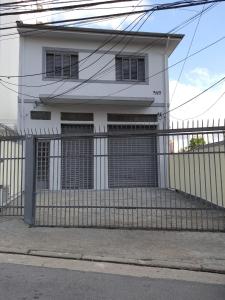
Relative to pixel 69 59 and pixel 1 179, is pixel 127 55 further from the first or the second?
pixel 1 179

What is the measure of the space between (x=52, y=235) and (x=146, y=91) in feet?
39.2

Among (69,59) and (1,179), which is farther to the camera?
(69,59)

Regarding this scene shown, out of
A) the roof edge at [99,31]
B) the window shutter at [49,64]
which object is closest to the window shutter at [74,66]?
the window shutter at [49,64]

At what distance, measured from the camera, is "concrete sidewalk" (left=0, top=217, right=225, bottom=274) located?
286 inches

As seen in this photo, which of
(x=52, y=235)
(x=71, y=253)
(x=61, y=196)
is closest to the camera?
(x=71, y=253)

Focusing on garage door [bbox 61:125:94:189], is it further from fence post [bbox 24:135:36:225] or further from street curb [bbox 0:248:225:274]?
street curb [bbox 0:248:225:274]

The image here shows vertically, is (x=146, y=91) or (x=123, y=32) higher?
(x=123, y=32)

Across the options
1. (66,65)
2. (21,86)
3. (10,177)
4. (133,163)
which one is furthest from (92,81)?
(133,163)

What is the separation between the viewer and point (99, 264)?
712cm

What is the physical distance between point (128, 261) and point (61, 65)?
1383 cm

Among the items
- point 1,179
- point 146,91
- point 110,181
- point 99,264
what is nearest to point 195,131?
point 110,181

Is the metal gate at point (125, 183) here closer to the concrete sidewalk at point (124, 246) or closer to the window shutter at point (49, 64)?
the concrete sidewalk at point (124, 246)

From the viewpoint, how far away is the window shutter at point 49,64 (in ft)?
63.0

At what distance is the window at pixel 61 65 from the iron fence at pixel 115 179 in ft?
28.7
